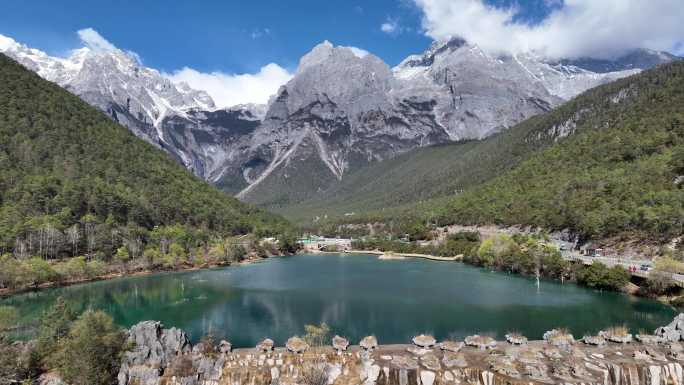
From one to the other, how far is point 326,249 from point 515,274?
87.5 metres

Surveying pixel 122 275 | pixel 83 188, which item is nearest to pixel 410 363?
pixel 122 275

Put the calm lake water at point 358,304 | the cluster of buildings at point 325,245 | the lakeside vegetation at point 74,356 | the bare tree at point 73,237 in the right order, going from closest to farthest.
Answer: the lakeside vegetation at point 74,356, the calm lake water at point 358,304, the bare tree at point 73,237, the cluster of buildings at point 325,245

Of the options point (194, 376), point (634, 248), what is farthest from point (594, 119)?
point (194, 376)

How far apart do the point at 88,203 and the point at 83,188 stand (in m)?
5.29

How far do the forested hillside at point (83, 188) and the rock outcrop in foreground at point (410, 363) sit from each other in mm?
74894

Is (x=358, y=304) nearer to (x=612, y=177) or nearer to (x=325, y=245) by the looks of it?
(x=612, y=177)

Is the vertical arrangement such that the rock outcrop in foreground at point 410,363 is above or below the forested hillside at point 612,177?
below

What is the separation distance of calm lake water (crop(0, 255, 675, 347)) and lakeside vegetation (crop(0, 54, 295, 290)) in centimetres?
1159

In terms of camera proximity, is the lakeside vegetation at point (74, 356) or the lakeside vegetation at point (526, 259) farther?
the lakeside vegetation at point (526, 259)

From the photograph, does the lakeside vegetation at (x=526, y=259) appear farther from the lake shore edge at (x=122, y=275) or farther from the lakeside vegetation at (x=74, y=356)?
the lakeside vegetation at (x=74, y=356)

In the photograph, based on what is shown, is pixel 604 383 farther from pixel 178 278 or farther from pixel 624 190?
pixel 178 278

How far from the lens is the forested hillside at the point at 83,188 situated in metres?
99.0

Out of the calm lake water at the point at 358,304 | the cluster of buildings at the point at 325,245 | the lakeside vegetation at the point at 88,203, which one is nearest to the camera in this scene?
the calm lake water at the point at 358,304

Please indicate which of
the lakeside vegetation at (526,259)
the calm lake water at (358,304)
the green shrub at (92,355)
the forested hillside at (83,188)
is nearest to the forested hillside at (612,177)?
the lakeside vegetation at (526,259)
